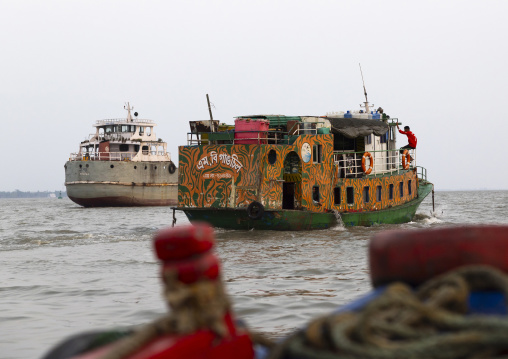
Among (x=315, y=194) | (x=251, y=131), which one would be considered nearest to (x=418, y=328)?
(x=251, y=131)

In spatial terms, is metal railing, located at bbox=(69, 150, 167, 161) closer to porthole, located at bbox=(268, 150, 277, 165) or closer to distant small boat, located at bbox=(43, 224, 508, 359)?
porthole, located at bbox=(268, 150, 277, 165)

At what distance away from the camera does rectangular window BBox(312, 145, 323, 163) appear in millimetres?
21141

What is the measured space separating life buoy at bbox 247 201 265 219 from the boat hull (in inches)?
1409

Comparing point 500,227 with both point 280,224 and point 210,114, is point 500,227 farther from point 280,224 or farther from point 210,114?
point 210,114

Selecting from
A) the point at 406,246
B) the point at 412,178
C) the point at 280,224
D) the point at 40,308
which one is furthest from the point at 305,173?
the point at 406,246

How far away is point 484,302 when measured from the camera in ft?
7.16

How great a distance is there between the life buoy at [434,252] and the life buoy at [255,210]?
16835mm

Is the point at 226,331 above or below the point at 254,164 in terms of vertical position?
below

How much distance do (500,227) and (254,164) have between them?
681 inches

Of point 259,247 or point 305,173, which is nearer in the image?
point 259,247

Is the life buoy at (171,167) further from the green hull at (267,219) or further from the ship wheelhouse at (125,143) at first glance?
the green hull at (267,219)

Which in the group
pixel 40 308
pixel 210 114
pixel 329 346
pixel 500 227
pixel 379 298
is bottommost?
pixel 40 308

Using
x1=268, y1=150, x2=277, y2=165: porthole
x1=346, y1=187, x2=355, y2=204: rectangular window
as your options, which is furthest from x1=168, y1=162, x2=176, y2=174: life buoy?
x1=268, y1=150, x2=277, y2=165: porthole

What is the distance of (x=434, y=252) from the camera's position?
7.94 ft
